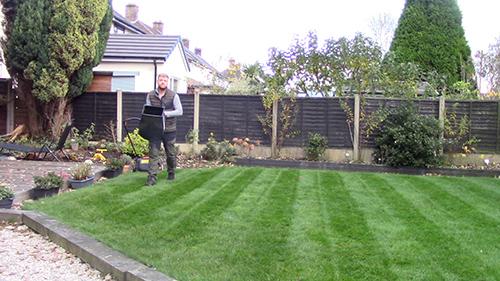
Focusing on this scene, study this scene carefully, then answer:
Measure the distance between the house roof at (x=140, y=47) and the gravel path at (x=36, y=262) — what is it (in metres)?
13.6

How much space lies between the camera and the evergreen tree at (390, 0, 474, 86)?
749 inches

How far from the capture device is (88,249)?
468 cm

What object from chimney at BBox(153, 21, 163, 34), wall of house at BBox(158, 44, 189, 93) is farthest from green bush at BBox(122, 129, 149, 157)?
chimney at BBox(153, 21, 163, 34)

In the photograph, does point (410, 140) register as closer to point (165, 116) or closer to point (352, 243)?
point (165, 116)

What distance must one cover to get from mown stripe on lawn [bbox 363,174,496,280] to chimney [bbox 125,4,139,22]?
104 ft

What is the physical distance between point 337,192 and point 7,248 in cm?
475

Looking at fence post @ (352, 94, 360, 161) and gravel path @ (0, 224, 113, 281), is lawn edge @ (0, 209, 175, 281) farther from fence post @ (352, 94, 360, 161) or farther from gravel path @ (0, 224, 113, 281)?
fence post @ (352, 94, 360, 161)

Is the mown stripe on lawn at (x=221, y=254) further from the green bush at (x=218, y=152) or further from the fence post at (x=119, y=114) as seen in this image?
the fence post at (x=119, y=114)

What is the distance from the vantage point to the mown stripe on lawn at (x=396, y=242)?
397cm

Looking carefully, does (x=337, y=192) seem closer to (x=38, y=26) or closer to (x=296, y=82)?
(x=296, y=82)

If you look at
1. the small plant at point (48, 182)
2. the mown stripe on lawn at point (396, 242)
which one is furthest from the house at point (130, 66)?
the mown stripe on lawn at point (396, 242)

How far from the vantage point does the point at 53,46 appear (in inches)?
470

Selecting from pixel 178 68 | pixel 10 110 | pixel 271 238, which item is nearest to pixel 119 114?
pixel 10 110

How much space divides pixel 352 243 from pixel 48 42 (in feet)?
32.2
